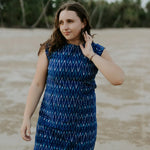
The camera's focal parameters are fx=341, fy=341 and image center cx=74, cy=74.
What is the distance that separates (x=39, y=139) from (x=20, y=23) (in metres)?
35.4

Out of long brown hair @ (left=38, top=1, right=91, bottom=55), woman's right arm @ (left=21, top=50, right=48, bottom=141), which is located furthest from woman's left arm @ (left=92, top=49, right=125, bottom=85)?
woman's right arm @ (left=21, top=50, right=48, bottom=141)

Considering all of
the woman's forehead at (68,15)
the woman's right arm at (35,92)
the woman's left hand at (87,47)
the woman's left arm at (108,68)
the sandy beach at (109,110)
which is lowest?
the sandy beach at (109,110)

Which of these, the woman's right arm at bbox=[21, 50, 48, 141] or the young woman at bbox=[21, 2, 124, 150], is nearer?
the young woman at bbox=[21, 2, 124, 150]

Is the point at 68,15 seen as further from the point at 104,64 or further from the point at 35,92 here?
the point at 35,92

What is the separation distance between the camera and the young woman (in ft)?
6.36

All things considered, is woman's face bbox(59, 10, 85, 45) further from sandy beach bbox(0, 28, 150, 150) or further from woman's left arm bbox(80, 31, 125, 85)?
sandy beach bbox(0, 28, 150, 150)

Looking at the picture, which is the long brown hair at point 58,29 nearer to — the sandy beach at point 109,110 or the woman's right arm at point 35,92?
the woman's right arm at point 35,92

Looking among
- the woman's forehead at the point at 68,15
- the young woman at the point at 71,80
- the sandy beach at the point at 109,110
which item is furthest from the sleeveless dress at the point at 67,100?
the sandy beach at the point at 109,110

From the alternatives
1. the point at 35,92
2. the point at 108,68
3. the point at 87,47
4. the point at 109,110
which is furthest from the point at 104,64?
the point at 109,110

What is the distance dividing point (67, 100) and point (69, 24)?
1.42 feet

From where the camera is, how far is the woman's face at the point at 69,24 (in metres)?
1.94

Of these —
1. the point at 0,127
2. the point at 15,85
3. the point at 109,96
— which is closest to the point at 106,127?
the point at 0,127

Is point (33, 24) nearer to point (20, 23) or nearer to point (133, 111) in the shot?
point (20, 23)

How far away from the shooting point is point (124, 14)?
64.6 metres
